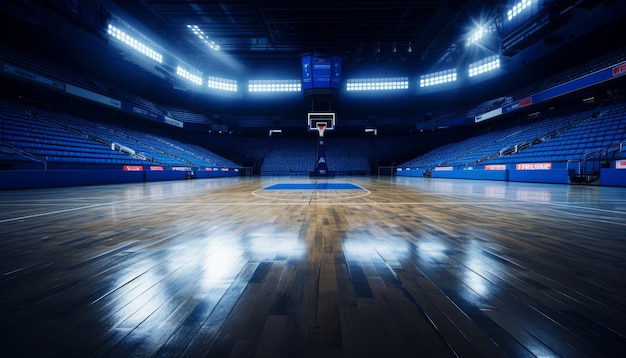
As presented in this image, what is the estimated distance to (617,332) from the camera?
3.15ft

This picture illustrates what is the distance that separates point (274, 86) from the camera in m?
25.6

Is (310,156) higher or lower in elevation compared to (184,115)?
lower

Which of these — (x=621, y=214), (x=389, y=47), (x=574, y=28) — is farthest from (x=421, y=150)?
(x=621, y=214)

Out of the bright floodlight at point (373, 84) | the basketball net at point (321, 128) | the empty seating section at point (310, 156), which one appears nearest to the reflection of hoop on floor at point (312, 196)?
the basketball net at point (321, 128)

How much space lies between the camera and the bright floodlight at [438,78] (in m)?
22.4

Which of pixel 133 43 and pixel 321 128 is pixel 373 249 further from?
pixel 133 43

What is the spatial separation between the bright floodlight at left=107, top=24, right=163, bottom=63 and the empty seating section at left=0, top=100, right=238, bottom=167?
5843 mm

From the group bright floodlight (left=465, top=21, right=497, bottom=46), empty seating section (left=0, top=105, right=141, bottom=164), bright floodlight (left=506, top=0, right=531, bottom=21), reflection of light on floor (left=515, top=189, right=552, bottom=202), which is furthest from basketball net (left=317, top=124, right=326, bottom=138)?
reflection of light on floor (left=515, top=189, right=552, bottom=202)

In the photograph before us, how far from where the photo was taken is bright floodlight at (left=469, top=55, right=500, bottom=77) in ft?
62.0

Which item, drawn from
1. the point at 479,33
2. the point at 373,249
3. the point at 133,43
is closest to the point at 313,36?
the point at 479,33

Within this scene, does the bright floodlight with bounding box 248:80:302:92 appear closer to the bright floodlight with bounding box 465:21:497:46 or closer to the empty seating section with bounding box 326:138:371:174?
the empty seating section with bounding box 326:138:371:174

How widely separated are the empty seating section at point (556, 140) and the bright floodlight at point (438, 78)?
21.4ft

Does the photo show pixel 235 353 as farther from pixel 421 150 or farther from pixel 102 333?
pixel 421 150

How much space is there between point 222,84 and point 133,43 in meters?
9.34
